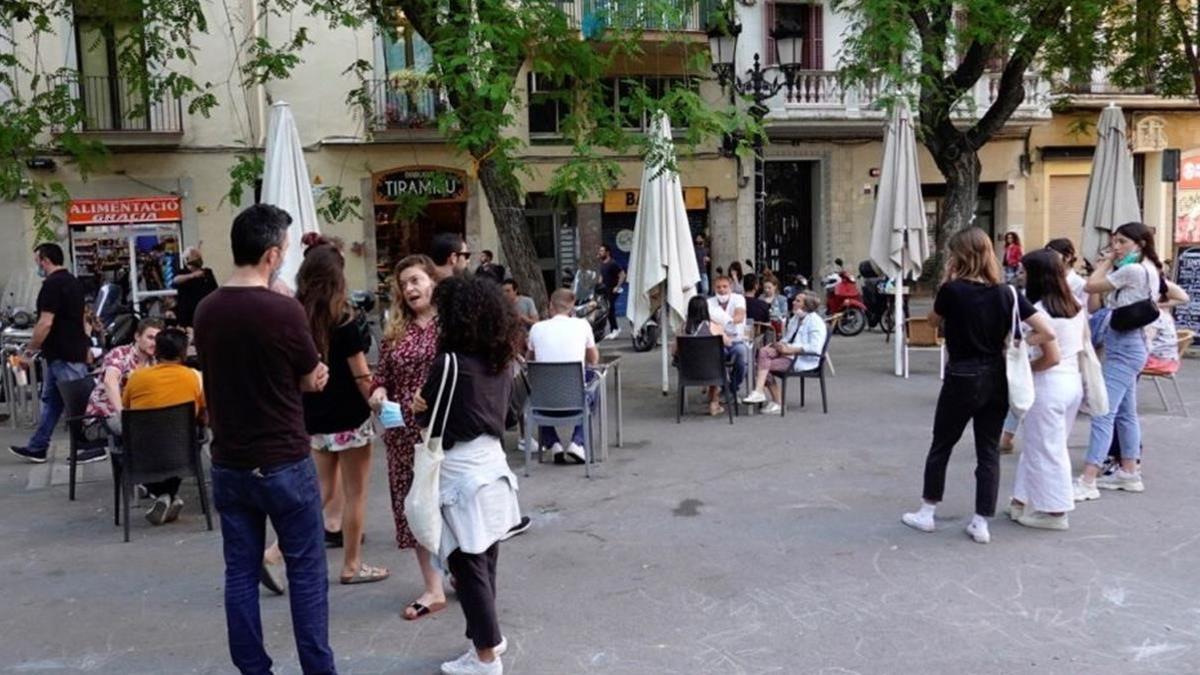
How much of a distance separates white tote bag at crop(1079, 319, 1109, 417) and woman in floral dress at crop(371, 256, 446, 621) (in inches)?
155

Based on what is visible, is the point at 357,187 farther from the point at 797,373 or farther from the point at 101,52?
the point at 797,373

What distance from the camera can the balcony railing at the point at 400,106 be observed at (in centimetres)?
2038

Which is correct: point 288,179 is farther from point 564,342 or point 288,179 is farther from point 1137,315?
point 1137,315

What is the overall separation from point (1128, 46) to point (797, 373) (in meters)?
9.68

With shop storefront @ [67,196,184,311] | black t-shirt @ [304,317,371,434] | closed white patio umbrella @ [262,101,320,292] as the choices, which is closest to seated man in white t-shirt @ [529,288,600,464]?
closed white patio umbrella @ [262,101,320,292]

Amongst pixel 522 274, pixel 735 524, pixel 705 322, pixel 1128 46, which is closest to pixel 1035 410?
pixel 735 524

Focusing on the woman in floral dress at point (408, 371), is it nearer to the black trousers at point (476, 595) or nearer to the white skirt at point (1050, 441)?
the black trousers at point (476, 595)

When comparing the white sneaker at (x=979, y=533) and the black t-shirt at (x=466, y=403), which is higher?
the black t-shirt at (x=466, y=403)

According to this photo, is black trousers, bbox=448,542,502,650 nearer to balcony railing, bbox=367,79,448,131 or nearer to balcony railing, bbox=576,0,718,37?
balcony railing, bbox=576,0,718,37

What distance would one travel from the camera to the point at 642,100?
9398 millimetres

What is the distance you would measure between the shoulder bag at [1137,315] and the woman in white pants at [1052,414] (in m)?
0.73

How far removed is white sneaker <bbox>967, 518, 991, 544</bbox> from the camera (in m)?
5.93

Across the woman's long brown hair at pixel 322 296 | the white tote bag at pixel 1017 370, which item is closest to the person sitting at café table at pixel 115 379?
the woman's long brown hair at pixel 322 296

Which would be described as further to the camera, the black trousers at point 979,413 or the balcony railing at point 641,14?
the balcony railing at point 641,14
